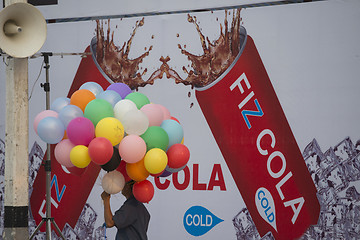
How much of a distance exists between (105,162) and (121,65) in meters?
2.28

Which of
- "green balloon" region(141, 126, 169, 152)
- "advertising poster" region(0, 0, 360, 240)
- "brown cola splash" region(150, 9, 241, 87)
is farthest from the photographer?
"brown cola splash" region(150, 9, 241, 87)

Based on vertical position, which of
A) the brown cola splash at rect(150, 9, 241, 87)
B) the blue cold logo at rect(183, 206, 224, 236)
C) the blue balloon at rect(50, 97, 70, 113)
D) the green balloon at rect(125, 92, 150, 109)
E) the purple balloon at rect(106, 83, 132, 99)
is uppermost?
the brown cola splash at rect(150, 9, 241, 87)

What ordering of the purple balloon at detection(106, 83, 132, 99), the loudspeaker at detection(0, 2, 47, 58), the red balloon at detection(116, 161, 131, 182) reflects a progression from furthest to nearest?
1. the loudspeaker at detection(0, 2, 47, 58)
2. the purple balloon at detection(106, 83, 132, 99)
3. the red balloon at detection(116, 161, 131, 182)

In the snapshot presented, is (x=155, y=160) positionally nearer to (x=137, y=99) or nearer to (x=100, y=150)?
(x=100, y=150)

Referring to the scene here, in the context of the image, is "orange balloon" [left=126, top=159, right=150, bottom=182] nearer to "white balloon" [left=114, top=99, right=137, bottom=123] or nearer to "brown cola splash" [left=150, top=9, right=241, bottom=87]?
"white balloon" [left=114, top=99, right=137, bottom=123]

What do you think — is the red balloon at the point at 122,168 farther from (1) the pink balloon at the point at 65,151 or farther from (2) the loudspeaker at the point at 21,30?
(2) the loudspeaker at the point at 21,30

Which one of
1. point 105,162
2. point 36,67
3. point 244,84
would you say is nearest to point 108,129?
point 105,162

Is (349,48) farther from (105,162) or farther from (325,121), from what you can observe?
(105,162)

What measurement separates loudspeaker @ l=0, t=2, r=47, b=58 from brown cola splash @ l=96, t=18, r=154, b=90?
118 centimetres

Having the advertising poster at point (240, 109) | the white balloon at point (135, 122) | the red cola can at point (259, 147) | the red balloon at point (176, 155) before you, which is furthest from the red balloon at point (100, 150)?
the red cola can at point (259, 147)

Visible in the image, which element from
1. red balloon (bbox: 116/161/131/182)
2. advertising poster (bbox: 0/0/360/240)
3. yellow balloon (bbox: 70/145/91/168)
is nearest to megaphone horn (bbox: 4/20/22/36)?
advertising poster (bbox: 0/0/360/240)

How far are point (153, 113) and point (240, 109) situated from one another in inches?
66.3

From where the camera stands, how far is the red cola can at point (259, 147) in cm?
464

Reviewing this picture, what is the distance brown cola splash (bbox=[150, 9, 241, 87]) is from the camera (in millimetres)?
4906
